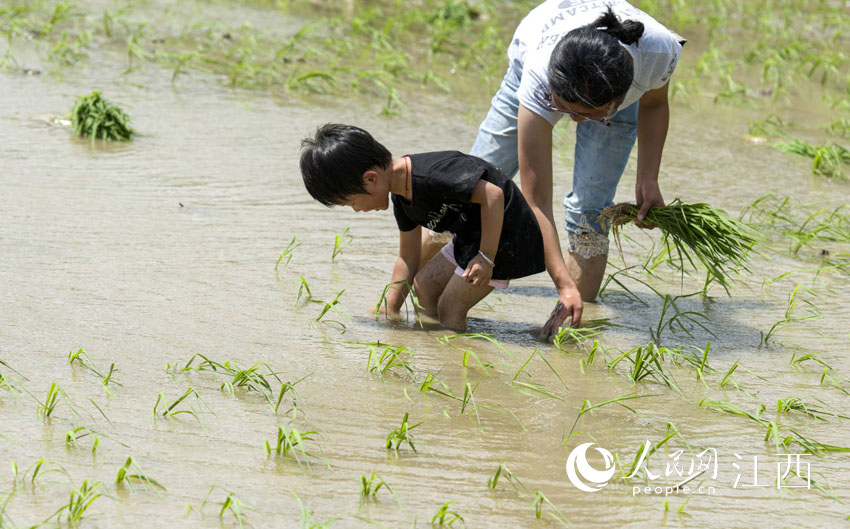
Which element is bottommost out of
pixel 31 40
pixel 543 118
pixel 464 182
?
pixel 31 40

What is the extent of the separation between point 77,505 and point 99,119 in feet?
11.0

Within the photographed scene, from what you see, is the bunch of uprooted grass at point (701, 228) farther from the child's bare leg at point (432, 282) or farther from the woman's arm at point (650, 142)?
the child's bare leg at point (432, 282)

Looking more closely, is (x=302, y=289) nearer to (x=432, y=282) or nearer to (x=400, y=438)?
(x=432, y=282)

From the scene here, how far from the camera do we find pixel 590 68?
2.74 metres

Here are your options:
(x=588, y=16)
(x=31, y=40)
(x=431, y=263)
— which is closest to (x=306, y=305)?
(x=431, y=263)

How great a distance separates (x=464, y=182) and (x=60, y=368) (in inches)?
51.6

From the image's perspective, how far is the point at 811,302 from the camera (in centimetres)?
370

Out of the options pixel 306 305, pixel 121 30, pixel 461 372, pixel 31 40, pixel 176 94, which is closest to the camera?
pixel 461 372

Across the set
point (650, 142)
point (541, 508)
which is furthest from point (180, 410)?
point (650, 142)

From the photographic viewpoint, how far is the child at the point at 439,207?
2902mm

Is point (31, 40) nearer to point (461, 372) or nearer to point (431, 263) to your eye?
point (431, 263)

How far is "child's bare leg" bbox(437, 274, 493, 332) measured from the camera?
3.24 metres

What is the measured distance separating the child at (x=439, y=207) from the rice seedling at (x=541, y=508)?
3.65 feet

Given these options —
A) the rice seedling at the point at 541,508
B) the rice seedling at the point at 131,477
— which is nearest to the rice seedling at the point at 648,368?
the rice seedling at the point at 541,508
